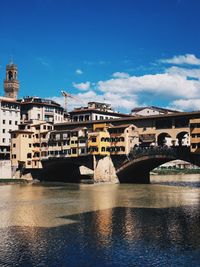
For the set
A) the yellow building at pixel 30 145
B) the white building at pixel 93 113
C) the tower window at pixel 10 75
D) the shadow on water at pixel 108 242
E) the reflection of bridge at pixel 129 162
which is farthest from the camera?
the tower window at pixel 10 75

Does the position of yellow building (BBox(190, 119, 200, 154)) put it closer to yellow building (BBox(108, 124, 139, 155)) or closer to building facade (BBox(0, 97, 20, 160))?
yellow building (BBox(108, 124, 139, 155))

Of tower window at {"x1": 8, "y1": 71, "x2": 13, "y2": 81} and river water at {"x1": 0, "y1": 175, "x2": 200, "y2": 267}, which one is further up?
tower window at {"x1": 8, "y1": 71, "x2": 13, "y2": 81}

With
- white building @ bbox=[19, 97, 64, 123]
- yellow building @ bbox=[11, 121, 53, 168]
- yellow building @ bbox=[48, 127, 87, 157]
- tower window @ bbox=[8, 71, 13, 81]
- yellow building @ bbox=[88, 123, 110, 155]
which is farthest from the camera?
tower window @ bbox=[8, 71, 13, 81]

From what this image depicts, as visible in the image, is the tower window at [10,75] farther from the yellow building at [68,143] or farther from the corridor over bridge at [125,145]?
the corridor over bridge at [125,145]

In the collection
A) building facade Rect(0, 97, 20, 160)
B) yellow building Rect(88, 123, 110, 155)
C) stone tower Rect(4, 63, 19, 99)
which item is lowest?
yellow building Rect(88, 123, 110, 155)

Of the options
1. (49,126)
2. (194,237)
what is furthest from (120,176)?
(194,237)

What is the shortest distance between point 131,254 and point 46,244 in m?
6.48

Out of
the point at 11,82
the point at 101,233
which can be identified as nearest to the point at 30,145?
the point at 11,82

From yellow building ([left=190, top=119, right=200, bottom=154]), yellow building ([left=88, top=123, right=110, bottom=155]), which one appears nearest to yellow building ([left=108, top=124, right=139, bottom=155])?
yellow building ([left=88, top=123, right=110, bottom=155])

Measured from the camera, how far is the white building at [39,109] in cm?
12094

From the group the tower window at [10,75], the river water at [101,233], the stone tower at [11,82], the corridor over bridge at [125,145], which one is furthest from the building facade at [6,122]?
the river water at [101,233]

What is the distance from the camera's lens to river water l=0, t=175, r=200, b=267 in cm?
2488

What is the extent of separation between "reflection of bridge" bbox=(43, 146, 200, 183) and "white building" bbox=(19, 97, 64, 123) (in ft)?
90.8

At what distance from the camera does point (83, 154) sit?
87438 mm
